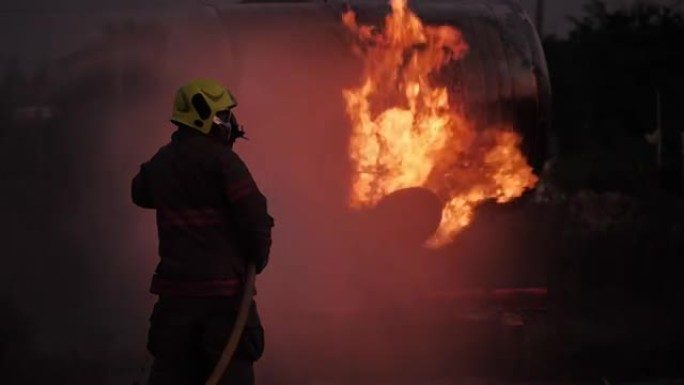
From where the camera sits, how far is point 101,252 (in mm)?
7633

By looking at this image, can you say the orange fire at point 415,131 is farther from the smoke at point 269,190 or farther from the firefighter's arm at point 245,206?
the firefighter's arm at point 245,206

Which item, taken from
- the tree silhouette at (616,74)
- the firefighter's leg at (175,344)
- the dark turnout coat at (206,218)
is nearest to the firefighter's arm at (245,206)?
the dark turnout coat at (206,218)

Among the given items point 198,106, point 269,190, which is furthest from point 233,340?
point 269,190

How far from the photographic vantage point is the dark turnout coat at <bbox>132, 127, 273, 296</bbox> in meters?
4.82

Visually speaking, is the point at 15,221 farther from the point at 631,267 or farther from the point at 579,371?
the point at 631,267

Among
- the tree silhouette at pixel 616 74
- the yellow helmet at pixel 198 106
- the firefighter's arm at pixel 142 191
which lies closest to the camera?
the yellow helmet at pixel 198 106

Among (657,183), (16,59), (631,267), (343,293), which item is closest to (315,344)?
(343,293)

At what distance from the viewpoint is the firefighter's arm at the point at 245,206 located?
4.80 metres

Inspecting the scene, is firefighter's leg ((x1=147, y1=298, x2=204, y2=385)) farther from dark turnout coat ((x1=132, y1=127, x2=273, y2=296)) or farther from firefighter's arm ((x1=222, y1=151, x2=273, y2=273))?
firefighter's arm ((x1=222, y1=151, x2=273, y2=273))

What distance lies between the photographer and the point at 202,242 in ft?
15.9

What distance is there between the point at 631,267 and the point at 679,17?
1696 centimetres

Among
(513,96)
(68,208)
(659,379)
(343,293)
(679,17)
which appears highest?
(679,17)

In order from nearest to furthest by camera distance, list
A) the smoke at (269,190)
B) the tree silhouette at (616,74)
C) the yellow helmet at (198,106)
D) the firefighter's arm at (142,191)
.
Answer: the yellow helmet at (198,106)
the firefighter's arm at (142,191)
the smoke at (269,190)
the tree silhouette at (616,74)

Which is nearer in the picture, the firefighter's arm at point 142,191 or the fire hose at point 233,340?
the fire hose at point 233,340
